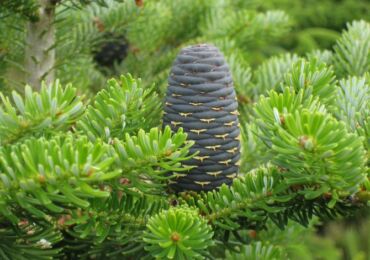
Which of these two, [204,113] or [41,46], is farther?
Answer: [41,46]

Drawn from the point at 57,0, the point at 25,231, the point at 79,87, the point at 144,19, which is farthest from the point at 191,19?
the point at 25,231

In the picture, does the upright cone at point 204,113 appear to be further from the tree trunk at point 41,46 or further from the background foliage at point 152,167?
the tree trunk at point 41,46

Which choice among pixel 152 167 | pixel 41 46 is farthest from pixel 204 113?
pixel 41 46

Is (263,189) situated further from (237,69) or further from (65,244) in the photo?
(237,69)

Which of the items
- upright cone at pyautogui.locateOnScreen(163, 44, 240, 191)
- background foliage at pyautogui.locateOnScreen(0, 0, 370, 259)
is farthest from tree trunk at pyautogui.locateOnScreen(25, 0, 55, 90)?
upright cone at pyautogui.locateOnScreen(163, 44, 240, 191)

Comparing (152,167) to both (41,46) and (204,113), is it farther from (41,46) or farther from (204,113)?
(41,46)

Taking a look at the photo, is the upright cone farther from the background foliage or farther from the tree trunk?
the tree trunk

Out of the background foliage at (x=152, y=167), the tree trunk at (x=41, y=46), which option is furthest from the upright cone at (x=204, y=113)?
the tree trunk at (x=41, y=46)
